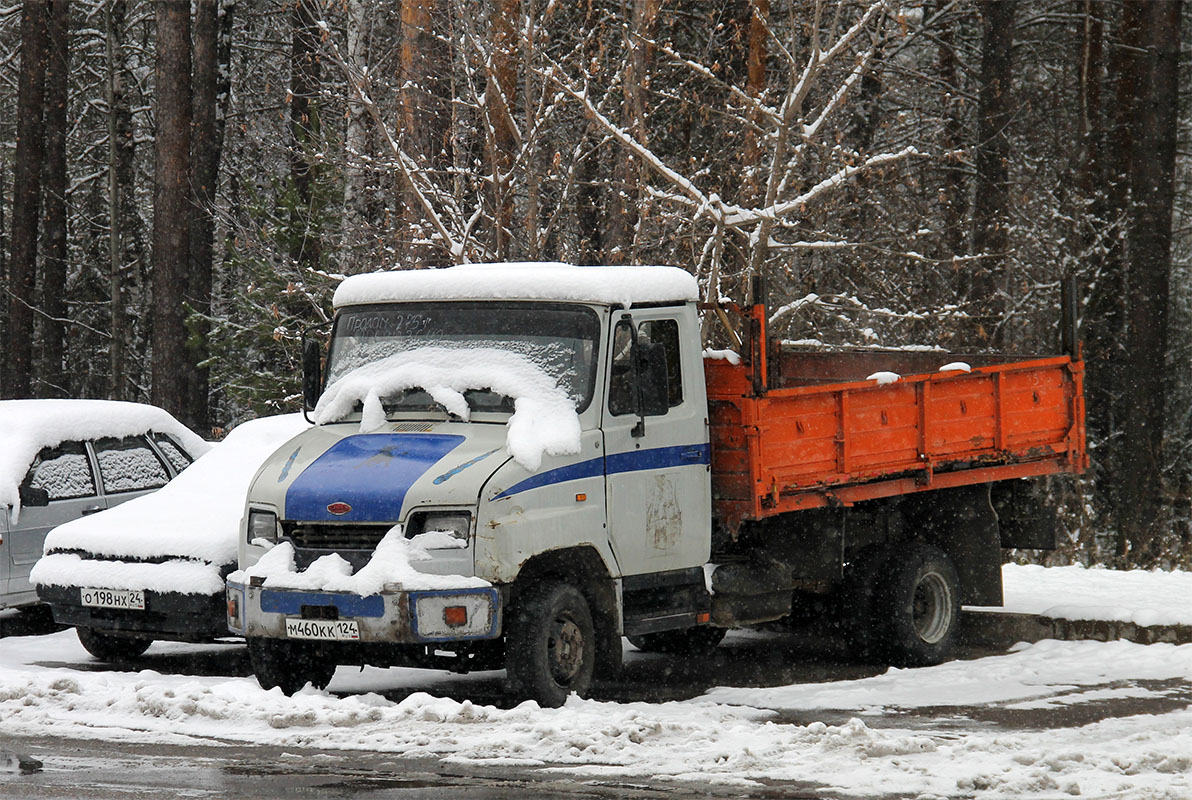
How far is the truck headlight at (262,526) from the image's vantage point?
894 cm

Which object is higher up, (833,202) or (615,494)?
(833,202)

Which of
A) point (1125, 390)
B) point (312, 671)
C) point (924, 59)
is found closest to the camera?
point (312, 671)

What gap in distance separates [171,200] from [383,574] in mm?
15674

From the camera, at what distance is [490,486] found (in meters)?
8.52

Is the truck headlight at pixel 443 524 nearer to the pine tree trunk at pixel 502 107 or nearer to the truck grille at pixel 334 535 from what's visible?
the truck grille at pixel 334 535

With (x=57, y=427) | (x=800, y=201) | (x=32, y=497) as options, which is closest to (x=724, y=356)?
(x=800, y=201)

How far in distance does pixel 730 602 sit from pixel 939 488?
2.29 meters

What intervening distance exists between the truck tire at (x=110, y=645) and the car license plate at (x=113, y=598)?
22.7 inches

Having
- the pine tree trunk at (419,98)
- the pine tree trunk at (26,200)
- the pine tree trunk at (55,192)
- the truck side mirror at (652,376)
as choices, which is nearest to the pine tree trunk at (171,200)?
the pine tree trunk at (419,98)

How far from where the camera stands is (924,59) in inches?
1145

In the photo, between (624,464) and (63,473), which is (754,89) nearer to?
(63,473)

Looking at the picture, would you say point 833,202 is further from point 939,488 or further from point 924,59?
point 924,59

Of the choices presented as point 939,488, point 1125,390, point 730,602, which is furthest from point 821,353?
point 1125,390

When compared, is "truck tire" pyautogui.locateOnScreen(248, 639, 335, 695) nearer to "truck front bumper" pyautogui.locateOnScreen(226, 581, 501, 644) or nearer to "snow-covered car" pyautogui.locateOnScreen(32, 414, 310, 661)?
"truck front bumper" pyautogui.locateOnScreen(226, 581, 501, 644)
